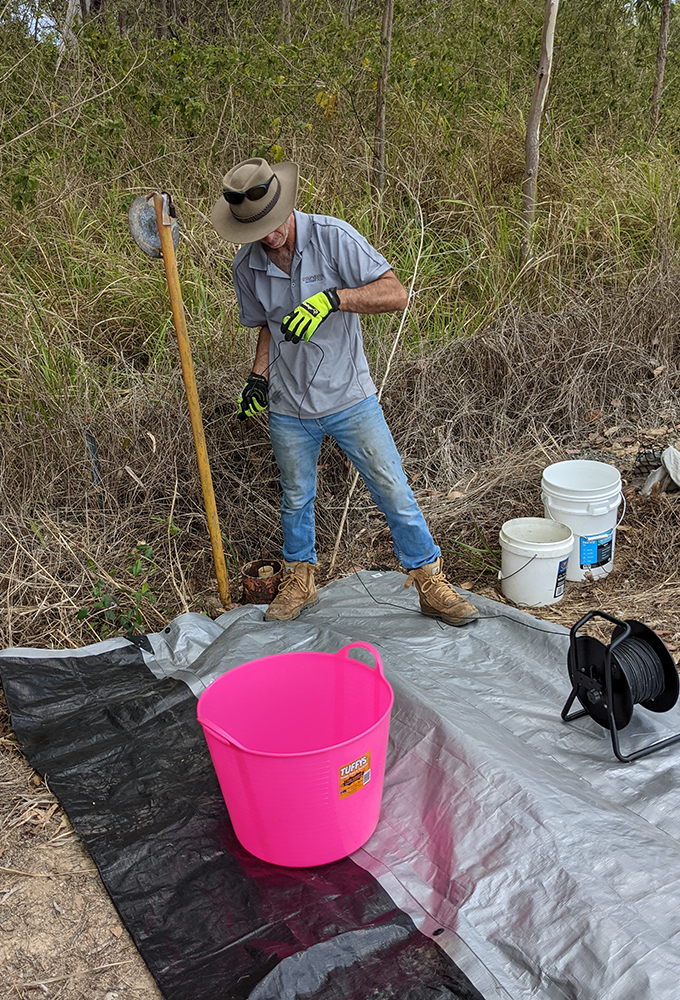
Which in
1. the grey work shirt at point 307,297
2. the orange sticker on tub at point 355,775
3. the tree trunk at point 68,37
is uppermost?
the tree trunk at point 68,37

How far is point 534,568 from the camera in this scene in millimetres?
3512

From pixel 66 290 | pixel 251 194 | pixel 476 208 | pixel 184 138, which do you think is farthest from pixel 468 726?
pixel 184 138

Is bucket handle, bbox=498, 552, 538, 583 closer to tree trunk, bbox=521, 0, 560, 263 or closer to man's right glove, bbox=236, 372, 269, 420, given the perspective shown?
man's right glove, bbox=236, 372, 269, 420

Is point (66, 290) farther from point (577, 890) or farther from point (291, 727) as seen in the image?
point (577, 890)

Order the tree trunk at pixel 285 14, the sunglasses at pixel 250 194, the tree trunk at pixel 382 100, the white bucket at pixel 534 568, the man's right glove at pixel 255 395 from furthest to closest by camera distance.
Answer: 1. the tree trunk at pixel 285 14
2. the tree trunk at pixel 382 100
3. the white bucket at pixel 534 568
4. the man's right glove at pixel 255 395
5. the sunglasses at pixel 250 194

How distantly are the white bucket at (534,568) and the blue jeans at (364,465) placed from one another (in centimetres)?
43

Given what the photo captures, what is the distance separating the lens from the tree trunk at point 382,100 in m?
5.32

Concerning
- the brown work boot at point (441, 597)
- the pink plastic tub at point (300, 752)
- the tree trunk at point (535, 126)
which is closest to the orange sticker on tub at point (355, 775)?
the pink plastic tub at point (300, 752)

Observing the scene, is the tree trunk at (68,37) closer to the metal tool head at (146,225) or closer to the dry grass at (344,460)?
the dry grass at (344,460)

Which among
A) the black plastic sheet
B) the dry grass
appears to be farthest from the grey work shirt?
the black plastic sheet

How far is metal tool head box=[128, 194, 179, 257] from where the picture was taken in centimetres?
305

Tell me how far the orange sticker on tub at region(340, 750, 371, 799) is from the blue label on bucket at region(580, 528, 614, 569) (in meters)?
2.00

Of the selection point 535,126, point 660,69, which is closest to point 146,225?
point 535,126

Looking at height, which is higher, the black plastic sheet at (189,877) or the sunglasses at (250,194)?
the sunglasses at (250,194)
